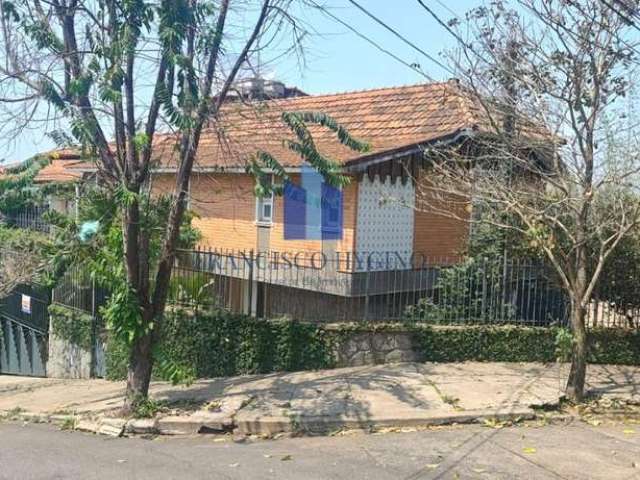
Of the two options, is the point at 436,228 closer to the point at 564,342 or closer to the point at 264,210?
the point at 264,210

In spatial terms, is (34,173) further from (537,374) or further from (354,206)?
(537,374)

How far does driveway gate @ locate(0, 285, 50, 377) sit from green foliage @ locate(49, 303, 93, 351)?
921 millimetres

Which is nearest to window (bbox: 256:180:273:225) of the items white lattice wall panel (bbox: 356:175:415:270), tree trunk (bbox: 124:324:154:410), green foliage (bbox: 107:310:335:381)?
white lattice wall panel (bbox: 356:175:415:270)

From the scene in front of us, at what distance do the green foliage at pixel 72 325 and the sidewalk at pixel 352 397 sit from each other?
240cm

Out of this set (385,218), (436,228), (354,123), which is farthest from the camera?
(354,123)

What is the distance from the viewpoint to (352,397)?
7844 mm

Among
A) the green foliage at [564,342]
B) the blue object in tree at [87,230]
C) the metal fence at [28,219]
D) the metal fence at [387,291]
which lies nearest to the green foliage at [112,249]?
the blue object in tree at [87,230]

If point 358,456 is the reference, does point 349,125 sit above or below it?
A: above

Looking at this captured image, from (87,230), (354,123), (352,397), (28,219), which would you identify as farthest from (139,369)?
(28,219)

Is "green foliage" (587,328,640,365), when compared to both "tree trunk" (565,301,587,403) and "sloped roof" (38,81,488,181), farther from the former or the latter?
"sloped roof" (38,81,488,181)

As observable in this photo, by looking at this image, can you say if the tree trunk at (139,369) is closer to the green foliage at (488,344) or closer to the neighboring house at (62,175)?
the neighboring house at (62,175)

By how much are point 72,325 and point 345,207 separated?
649 centimetres

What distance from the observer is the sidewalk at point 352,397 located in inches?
281

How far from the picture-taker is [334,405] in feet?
24.8
